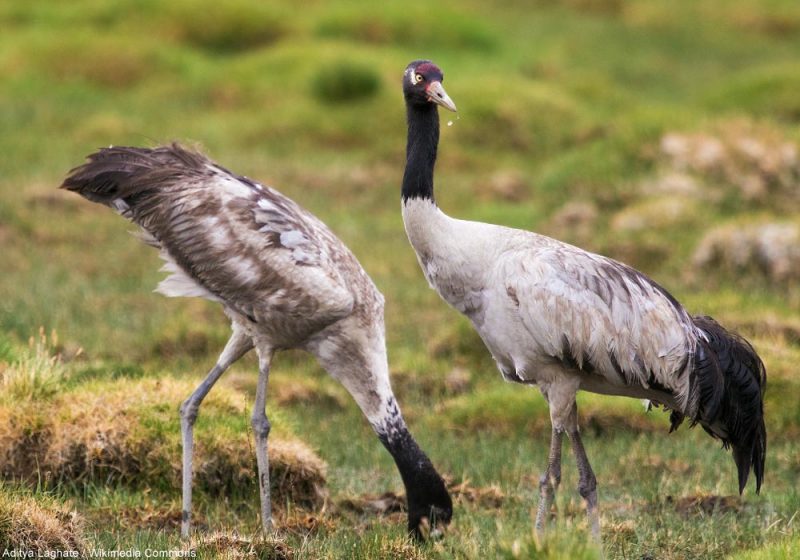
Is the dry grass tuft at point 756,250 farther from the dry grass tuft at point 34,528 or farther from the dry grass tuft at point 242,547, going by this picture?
the dry grass tuft at point 34,528

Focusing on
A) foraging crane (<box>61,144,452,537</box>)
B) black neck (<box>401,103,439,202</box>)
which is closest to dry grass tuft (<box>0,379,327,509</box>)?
foraging crane (<box>61,144,452,537</box>)

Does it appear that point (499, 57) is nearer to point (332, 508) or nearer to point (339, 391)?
point (339, 391)

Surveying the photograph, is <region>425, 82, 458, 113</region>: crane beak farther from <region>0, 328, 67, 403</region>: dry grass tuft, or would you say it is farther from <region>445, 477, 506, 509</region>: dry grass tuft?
<region>0, 328, 67, 403</region>: dry grass tuft

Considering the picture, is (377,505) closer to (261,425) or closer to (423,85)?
(261,425)

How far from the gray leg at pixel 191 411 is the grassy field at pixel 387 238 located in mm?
235

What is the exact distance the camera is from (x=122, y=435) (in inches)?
329

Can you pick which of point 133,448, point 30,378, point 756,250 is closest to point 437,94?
point 133,448

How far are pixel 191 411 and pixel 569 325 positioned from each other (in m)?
2.47

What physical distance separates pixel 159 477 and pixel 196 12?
67.9 feet

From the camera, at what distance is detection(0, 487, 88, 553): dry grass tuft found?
6.57 meters

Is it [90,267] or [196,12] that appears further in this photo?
[196,12]

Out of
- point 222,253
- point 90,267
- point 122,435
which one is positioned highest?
point 222,253

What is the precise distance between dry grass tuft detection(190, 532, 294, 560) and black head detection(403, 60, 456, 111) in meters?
2.64

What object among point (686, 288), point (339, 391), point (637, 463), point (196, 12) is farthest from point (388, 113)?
point (637, 463)
